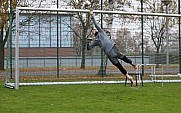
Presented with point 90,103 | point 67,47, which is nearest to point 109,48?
point 90,103

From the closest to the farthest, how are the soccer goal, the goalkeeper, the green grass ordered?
the green grass < the goalkeeper < the soccer goal

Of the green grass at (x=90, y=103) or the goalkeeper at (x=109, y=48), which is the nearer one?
the green grass at (x=90, y=103)

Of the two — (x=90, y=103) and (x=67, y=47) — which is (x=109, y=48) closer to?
(x=90, y=103)

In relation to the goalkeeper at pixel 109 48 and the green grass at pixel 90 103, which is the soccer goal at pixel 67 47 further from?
the green grass at pixel 90 103

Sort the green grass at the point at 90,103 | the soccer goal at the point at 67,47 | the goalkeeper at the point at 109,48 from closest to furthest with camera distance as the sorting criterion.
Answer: the green grass at the point at 90,103 → the goalkeeper at the point at 109,48 → the soccer goal at the point at 67,47

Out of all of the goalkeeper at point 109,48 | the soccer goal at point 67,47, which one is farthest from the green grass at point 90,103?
the soccer goal at point 67,47

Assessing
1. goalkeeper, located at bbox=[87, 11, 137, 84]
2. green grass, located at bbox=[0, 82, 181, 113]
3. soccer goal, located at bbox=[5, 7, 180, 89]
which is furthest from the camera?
soccer goal, located at bbox=[5, 7, 180, 89]

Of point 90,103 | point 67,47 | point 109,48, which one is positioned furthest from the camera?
point 67,47

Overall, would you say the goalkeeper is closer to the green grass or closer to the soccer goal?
the green grass

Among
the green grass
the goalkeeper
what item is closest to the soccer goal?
the goalkeeper

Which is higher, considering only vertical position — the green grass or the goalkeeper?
the goalkeeper

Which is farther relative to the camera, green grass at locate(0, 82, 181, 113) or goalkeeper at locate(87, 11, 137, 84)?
goalkeeper at locate(87, 11, 137, 84)

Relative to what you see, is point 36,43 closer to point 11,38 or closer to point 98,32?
point 11,38

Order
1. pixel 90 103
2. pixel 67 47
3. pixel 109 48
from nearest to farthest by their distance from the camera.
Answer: pixel 90 103 → pixel 109 48 → pixel 67 47
